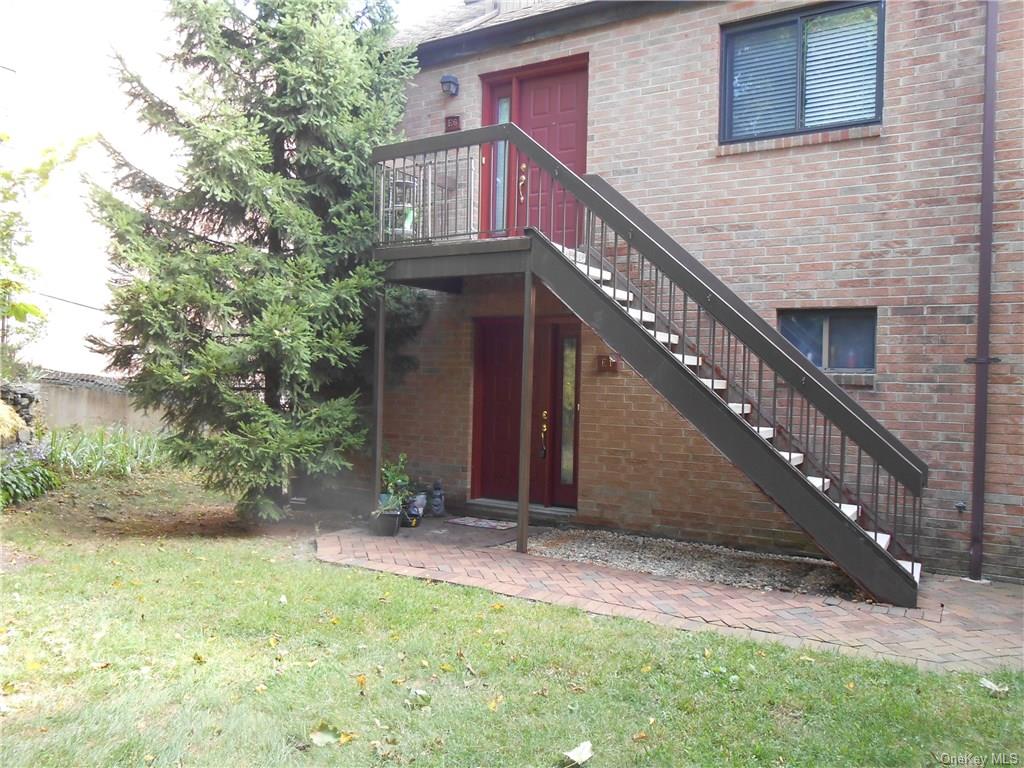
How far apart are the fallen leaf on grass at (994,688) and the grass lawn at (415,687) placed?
0.13 feet

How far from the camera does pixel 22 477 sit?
8.16m

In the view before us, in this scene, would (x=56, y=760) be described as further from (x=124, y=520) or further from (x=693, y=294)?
(x=124, y=520)

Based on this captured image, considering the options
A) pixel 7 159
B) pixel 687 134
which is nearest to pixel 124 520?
pixel 7 159

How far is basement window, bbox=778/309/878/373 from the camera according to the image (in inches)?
257

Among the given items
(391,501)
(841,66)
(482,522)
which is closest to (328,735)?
(391,501)

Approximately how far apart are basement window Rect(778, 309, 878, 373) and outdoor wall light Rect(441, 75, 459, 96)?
458cm

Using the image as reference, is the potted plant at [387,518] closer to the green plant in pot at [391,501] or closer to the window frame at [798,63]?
the green plant in pot at [391,501]

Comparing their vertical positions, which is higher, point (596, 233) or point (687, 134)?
point (687, 134)

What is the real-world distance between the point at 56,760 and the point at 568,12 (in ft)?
25.1

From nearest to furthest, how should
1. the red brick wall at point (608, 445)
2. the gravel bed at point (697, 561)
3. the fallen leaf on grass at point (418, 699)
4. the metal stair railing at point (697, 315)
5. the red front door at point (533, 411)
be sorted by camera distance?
1. the fallen leaf on grass at point (418, 699)
2. the metal stair railing at point (697, 315)
3. the gravel bed at point (697, 561)
4. the red brick wall at point (608, 445)
5. the red front door at point (533, 411)

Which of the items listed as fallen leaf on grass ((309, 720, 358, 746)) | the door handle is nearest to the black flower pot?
the door handle

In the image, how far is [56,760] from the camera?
270 cm

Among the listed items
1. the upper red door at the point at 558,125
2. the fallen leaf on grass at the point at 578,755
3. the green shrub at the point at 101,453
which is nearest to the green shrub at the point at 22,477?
the green shrub at the point at 101,453

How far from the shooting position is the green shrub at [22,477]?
7906 mm
